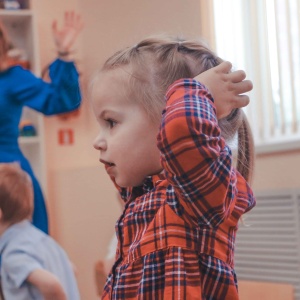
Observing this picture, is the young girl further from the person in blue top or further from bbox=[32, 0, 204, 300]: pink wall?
bbox=[32, 0, 204, 300]: pink wall

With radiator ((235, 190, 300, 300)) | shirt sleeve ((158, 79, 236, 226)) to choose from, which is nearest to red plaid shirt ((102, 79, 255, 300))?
shirt sleeve ((158, 79, 236, 226))

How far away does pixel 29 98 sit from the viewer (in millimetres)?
2889

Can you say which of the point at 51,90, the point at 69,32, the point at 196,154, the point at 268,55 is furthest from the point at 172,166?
the point at 268,55

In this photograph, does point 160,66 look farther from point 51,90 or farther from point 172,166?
point 51,90

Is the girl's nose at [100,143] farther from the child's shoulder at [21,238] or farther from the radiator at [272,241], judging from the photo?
the radiator at [272,241]

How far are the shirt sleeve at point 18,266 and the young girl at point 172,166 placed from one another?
1.08 m

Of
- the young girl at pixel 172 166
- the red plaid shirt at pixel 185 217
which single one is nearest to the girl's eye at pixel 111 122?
the young girl at pixel 172 166

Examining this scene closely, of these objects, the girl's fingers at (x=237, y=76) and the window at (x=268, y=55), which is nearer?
the girl's fingers at (x=237, y=76)

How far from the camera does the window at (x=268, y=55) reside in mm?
3463

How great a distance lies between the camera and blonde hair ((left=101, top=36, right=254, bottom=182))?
3.40 ft

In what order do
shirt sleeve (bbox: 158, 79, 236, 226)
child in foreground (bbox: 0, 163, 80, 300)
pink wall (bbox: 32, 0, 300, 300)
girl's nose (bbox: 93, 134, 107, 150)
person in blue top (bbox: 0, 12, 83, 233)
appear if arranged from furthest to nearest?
pink wall (bbox: 32, 0, 300, 300), person in blue top (bbox: 0, 12, 83, 233), child in foreground (bbox: 0, 163, 80, 300), girl's nose (bbox: 93, 134, 107, 150), shirt sleeve (bbox: 158, 79, 236, 226)

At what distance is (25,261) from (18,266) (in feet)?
0.09

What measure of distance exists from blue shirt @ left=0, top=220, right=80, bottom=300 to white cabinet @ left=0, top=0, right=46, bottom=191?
2.18 metres

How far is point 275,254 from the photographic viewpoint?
3.35 m
